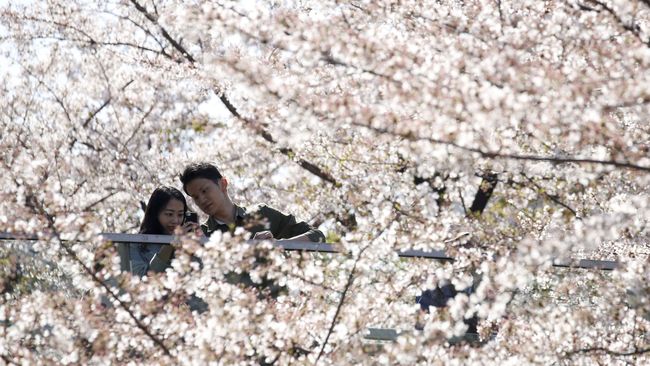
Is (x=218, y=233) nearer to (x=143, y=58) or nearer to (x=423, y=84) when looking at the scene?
(x=423, y=84)

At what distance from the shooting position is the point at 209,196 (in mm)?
5297

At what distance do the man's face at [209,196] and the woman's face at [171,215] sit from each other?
10 centimetres

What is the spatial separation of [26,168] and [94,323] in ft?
2.38

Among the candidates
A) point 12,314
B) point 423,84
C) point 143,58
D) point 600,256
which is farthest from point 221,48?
point 423,84

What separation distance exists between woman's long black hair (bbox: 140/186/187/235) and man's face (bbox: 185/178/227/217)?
0.09 metres

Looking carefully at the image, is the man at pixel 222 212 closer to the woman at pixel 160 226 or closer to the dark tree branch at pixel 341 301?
the woman at pixel 160 226

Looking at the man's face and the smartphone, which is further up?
the smartphone

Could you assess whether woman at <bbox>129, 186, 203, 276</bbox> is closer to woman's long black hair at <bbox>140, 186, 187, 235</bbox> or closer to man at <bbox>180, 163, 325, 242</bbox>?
woman's long black hair at <bbox>140, 186, 187, 235</bbox>

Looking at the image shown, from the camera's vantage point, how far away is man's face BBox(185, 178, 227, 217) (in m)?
5.29

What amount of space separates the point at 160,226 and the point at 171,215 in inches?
3.4

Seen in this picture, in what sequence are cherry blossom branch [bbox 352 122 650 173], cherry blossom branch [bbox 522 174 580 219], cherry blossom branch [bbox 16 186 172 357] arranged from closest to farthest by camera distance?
1. cherry blossom branch [bbox 352 122 650 173]
2. cherry blossom branch [bbox 16 186 172 357]
3. cherry blossom branch [bbox 522 174 580 219]

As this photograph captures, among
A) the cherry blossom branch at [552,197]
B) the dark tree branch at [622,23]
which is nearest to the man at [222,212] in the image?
the dark tree branch at [622,23]

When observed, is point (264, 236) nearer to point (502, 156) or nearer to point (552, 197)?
point (502, 156)

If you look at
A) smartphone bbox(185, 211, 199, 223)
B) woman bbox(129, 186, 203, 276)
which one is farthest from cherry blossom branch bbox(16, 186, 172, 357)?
smartphone bbox(185, 211, 199, 223)
